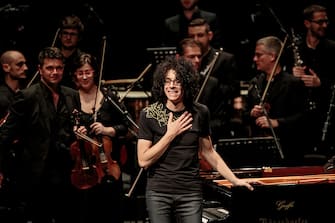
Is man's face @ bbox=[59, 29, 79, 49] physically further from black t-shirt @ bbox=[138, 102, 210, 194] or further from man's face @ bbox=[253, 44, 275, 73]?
black t-shirt @ bbox=[138, 102, 210, 194]

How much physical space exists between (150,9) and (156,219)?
17.3 ft

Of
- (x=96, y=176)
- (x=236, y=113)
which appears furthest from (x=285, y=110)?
(x=96, y=176)

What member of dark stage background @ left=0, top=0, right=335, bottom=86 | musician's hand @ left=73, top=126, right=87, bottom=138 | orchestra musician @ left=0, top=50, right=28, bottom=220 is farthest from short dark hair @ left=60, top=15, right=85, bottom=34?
musician's hand @ left=73, top=126, right=87, bottom=138

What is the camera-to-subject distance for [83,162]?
6141 mm

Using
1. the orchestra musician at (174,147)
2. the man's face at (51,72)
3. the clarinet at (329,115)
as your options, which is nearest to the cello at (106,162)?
the man's face at (51,72)

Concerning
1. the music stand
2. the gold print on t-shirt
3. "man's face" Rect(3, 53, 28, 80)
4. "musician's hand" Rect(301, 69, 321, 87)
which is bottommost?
the gold print on t-shirt

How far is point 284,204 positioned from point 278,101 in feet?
7.84

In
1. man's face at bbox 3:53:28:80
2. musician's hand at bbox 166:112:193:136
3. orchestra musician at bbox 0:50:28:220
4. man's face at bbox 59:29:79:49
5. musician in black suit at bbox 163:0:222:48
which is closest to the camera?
musician's hand at bbox 166:112:193:136

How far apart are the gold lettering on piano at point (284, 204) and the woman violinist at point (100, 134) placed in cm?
189

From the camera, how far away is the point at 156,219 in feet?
15.7

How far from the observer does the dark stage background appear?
8.68 m

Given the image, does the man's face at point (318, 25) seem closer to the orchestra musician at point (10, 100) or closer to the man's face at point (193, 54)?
the man's face at point (193, 54)

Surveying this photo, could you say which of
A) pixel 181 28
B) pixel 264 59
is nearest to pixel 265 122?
pixel 264 59

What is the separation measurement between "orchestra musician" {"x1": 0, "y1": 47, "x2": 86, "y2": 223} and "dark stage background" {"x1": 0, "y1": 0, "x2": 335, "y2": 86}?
2.32 m
